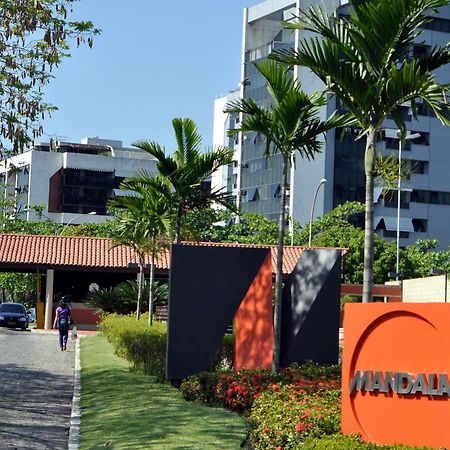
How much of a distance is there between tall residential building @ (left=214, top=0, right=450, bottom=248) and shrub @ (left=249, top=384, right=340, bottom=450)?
240ft

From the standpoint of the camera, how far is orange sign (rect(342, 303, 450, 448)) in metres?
11.4

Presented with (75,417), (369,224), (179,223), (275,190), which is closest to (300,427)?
(369,224)

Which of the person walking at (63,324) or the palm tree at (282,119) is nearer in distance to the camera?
the palm tree at (282,119)

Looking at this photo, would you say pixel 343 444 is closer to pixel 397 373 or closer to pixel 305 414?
pixel 397 373

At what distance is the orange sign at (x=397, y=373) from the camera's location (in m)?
11.4

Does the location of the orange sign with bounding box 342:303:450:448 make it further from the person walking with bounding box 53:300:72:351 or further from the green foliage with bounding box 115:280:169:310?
the green foliage with bounding box 115:280:169:310

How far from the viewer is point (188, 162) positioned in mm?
25250

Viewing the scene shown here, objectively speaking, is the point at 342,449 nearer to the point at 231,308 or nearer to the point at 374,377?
the point at 374,377

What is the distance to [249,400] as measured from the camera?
683 inches

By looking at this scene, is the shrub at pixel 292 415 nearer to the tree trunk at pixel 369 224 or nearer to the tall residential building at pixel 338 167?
the tree trunk at pixel 369 224

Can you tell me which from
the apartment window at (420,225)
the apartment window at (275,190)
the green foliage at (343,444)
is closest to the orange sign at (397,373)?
the green foliage at (343,444)

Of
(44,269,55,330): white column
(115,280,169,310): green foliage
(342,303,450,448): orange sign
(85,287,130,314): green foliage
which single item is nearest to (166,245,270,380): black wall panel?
(342,303,450,448): orange sign

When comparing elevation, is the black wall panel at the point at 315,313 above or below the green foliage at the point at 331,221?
below

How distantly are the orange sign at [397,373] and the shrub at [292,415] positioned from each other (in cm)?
95
